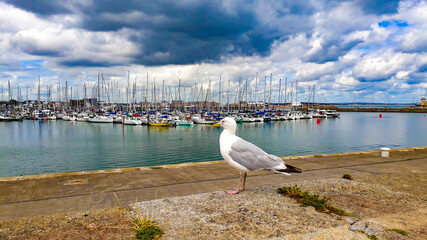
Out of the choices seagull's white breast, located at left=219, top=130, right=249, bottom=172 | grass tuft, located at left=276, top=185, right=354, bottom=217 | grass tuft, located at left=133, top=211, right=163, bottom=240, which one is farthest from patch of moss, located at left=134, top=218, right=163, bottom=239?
grass tuft, located at left=276, top=185, right=354, bottom=217

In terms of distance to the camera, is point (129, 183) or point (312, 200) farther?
point (129, 183)

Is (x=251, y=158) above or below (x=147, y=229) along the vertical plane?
above

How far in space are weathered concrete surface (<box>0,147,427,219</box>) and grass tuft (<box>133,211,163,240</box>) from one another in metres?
1.56

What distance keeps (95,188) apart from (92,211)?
223 cm

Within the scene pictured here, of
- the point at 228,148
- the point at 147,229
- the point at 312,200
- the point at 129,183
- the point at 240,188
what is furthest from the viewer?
the point at 129,183

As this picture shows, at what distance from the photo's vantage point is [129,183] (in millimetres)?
7926

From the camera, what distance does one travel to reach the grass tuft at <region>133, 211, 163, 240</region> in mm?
4137

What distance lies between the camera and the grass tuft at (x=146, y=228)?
4.14 meters

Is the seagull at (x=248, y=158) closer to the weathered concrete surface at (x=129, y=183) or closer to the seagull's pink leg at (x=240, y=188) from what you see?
the seagull's pink leg at (x=240, y=188)

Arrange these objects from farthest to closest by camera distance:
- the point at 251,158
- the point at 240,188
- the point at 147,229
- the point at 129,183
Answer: the point at 129,183, the point at 240,188, the point at 251,158, the point at 147,229

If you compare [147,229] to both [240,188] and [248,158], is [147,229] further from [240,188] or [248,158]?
[240,188]

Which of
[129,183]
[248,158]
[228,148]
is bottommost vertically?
[129,183]

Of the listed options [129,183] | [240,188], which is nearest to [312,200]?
[240,188]

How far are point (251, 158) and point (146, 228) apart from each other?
2.71 metres
